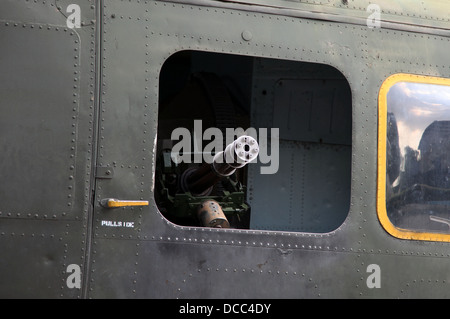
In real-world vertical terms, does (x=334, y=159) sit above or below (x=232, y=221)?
above

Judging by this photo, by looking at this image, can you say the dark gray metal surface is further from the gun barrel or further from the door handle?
the gun barrel

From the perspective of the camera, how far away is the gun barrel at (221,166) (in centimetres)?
477

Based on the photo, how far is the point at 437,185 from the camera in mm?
5570

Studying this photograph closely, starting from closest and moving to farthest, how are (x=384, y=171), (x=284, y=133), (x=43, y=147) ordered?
1. (x=43, y=147)
2. (x=384, y=171)
3. (x=284, y=133)

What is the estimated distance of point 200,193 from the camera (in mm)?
5656

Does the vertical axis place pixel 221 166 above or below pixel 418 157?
below

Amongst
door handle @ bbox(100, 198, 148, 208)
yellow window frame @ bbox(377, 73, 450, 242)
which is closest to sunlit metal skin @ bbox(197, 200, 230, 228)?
door handle @ bbox(100, 198, 148, 208)

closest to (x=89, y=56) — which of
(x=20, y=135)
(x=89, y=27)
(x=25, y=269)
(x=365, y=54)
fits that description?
(x=89, y=27)

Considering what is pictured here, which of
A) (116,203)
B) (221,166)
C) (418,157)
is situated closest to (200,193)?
(221,166)

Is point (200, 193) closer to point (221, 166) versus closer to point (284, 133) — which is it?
point (221, 166)

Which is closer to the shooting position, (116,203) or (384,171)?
(116,203)

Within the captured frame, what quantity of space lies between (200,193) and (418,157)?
70.0 inches
